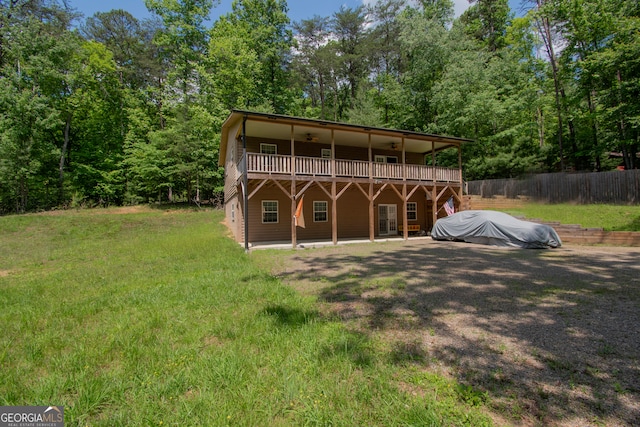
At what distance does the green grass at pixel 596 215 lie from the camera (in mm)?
13402

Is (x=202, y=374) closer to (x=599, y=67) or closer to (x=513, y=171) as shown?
(x=513, y=171)

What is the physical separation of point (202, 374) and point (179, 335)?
1111 mm

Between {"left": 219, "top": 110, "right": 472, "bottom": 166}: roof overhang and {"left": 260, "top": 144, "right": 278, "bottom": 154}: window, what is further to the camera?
{"left": 260, "top": 144, "right": 278, "bottom": 154}: window

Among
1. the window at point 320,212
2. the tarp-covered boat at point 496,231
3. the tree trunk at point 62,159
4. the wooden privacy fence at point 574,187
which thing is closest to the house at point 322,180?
the window at point 320,212

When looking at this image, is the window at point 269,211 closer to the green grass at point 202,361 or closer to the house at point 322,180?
the house at point 322,180

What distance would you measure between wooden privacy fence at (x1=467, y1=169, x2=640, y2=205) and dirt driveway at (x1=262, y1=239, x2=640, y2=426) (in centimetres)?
1254

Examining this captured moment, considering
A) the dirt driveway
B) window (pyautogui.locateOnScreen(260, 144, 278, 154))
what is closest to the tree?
window (pyautogui.locateOnScreen(260, 144, 278, 154))

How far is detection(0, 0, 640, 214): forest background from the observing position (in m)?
21.4

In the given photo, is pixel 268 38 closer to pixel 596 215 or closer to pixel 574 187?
pixel 574 187

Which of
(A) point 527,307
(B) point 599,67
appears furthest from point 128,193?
(B) point 599,67

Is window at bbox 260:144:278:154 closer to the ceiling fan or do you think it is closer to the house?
the house

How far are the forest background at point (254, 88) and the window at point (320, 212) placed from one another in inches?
477
